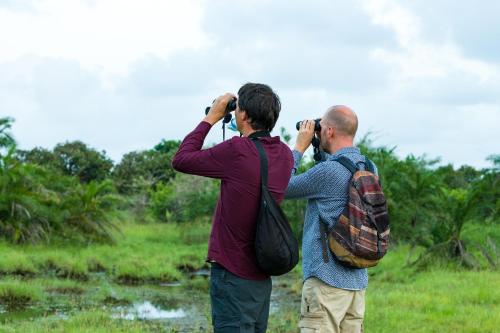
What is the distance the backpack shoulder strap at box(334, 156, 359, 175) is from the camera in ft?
13.6

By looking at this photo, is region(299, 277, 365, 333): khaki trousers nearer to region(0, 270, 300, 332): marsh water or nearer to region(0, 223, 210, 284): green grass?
region(0, 270, 300, 332): marsh water

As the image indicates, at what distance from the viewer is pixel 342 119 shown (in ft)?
13.8

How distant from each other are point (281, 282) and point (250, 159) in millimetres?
11639

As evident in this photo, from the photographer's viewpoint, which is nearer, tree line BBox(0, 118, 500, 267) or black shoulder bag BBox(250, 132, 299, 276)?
black shoulder bag BBox(250, 132, 299, 276)

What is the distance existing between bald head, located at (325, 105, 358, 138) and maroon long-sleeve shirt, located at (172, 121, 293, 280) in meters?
0.64

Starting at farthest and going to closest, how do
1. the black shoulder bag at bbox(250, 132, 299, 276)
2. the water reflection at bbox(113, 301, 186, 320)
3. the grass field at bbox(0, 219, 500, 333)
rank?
the water reflection at bbox(113, 301, 186, 320) → the grass field at bbox(0, 219, 500, 333) → the black shoulder bag at bbox(250, 132, 299, 276)

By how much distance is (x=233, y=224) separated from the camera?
3680mm

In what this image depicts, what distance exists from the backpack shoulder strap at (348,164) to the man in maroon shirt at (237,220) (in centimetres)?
52

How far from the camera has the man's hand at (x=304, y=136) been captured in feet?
13.9

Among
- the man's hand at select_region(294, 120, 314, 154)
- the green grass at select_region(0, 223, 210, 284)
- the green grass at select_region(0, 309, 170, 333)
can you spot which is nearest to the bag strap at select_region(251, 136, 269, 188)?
the man's hand at select_region(294, 120, 314, 154)

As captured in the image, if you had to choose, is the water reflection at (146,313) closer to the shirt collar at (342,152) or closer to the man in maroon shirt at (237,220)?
the shirt collar at (342,152)

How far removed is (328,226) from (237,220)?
0.64 meters

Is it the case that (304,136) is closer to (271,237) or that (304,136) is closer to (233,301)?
(271,237)

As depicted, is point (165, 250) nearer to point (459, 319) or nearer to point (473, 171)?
A: point (459, 319)
